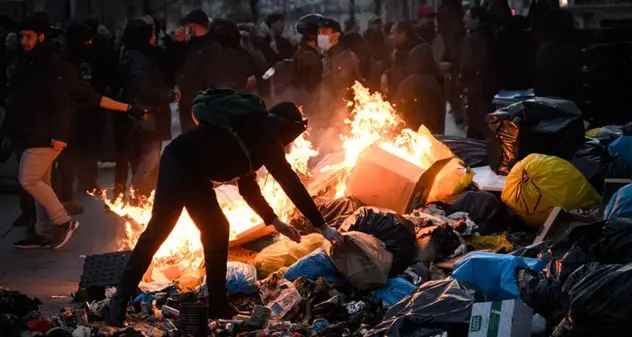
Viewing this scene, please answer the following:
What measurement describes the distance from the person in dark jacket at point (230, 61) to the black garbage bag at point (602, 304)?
6.38 metres

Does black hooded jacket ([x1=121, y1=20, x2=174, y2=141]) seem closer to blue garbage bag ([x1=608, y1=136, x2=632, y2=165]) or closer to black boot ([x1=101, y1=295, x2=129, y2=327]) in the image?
black boot ([x1=101, y1=295, x2=129, y2=327])

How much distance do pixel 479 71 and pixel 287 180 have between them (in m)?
7.59

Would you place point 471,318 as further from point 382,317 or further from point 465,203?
point 465,203

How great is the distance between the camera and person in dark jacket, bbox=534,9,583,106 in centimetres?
1209

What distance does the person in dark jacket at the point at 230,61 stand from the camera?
1195 centimetres

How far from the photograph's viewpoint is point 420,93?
12.0m

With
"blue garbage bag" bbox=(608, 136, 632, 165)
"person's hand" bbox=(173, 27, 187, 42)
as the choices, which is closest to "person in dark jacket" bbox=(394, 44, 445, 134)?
"blue garbage bag" bbox=(608, 136, 632, 165)

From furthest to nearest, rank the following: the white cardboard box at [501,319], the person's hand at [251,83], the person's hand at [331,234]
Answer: the person's hand at [251,83] < the person's hand at [331,234] < the white cardboard box at [501,319]

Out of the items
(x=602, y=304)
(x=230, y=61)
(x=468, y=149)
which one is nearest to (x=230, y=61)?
(x=230, y=61)

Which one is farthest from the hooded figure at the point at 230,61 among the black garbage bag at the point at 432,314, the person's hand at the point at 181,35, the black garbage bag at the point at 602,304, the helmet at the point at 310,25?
the black garbage bag at the point at 602,304

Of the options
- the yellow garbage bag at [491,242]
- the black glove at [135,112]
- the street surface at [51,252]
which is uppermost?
the black glove at [135,112]

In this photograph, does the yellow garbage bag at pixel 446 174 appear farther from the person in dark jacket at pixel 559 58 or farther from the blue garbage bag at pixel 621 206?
the person in dark jacket at pixel 559 58

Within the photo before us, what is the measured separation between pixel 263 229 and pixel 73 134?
3.91 metres

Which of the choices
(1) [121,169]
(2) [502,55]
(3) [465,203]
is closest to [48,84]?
(1) [121,169]
